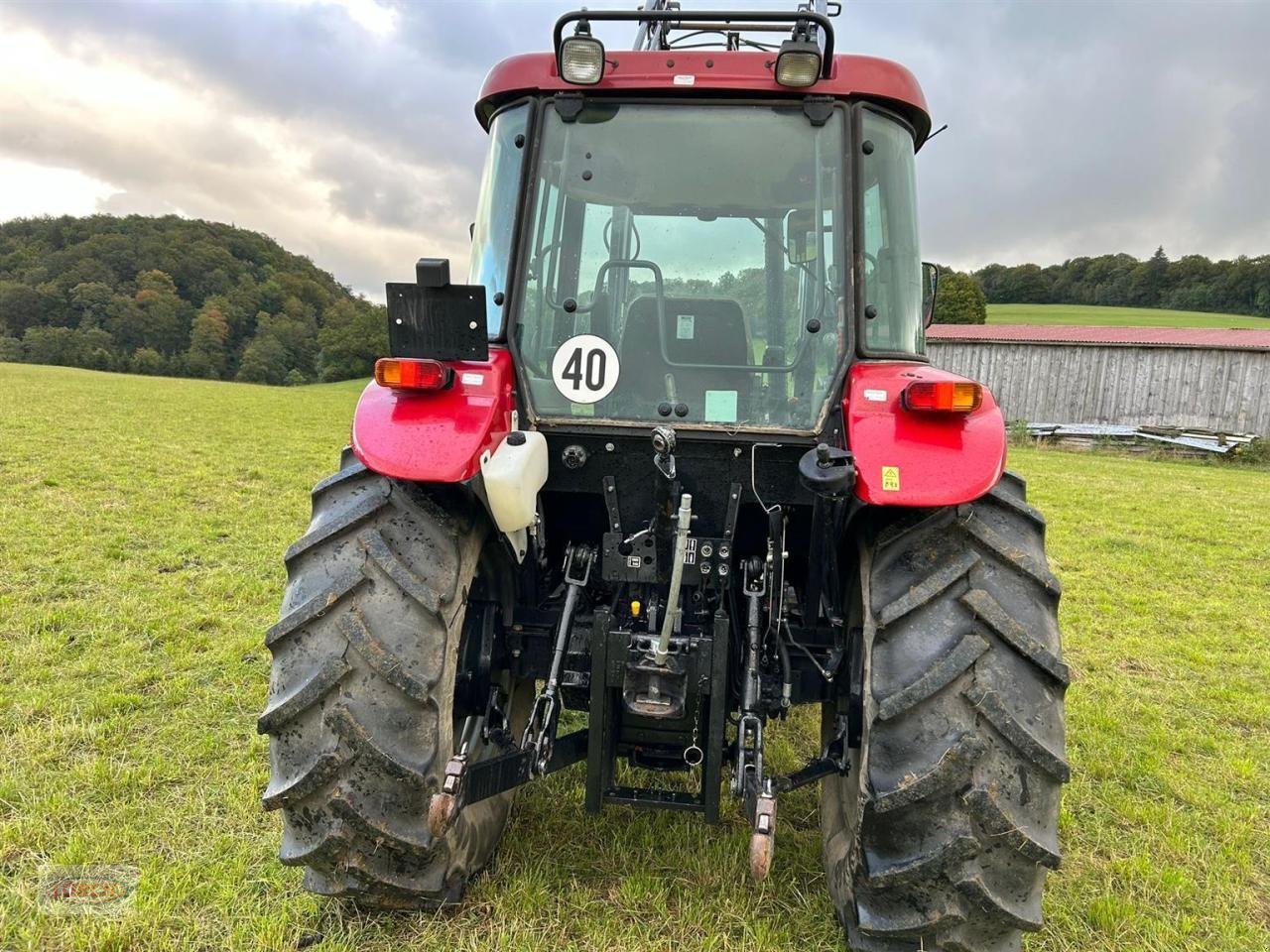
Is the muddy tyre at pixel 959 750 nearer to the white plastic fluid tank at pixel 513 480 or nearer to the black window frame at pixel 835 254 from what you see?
the black window frame at pixel 835 254

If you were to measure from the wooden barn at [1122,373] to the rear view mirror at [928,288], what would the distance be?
24.2 m

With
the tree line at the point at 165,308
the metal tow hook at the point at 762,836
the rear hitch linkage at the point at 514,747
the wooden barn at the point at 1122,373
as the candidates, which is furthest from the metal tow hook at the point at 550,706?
the tree line at the point at 165,308

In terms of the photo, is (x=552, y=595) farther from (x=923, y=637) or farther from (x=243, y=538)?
(x=243, y=538)

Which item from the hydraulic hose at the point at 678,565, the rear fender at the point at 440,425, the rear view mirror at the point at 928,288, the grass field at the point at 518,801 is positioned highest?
the rear view mirror at the point at 928,288

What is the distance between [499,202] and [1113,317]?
5305 centimetres

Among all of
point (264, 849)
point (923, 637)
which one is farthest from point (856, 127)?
point (264, 849)

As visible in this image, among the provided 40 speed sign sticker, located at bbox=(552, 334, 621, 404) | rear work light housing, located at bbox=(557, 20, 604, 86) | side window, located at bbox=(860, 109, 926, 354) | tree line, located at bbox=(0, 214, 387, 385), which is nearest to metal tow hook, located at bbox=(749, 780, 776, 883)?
40 speed sign sticker, located at bbox=(552, 334, 621, 404)

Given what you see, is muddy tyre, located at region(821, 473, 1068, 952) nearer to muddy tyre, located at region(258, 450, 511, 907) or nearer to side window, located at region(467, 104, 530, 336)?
muddy tyre, located at region(258, 450, 511, 907)

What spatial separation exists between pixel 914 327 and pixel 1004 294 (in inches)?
2748

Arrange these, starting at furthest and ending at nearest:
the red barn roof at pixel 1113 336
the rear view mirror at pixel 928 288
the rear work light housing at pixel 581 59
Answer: the red barn roof at pixel 1113 336 → the rear view mirror at pixel 928 288 → the rear work light housing at pixel 581 59

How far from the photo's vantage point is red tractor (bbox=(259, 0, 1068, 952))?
213cm

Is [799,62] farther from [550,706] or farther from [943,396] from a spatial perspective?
[550,706]

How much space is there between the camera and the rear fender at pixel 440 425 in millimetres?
2285

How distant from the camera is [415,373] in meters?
2.34
